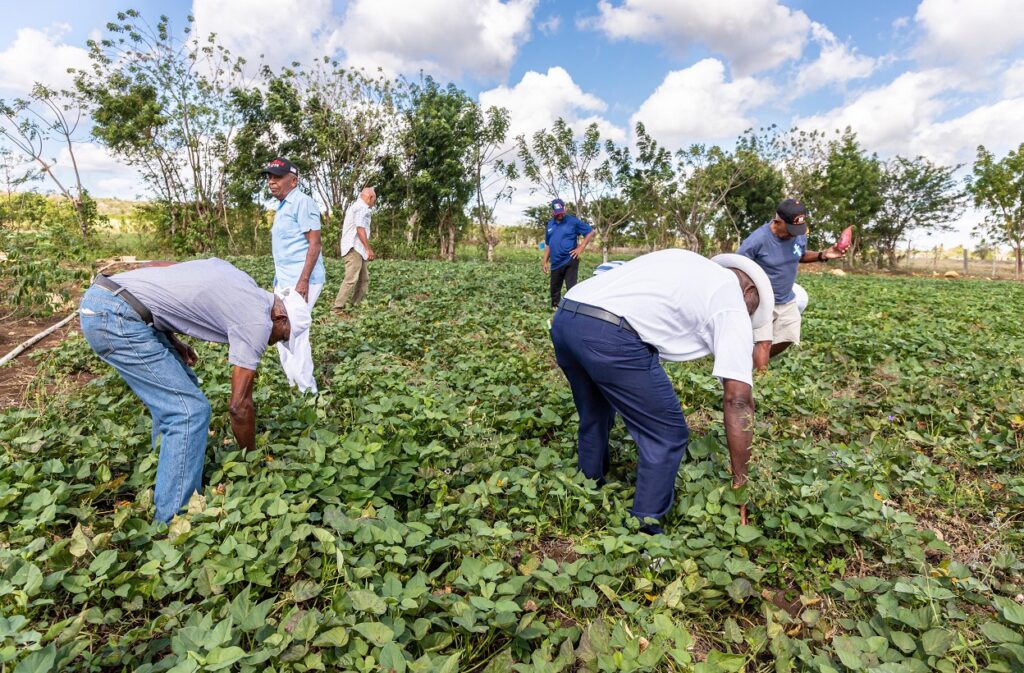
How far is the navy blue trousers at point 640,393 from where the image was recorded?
7.82ft

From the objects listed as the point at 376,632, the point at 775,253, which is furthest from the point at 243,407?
the point at 775,253

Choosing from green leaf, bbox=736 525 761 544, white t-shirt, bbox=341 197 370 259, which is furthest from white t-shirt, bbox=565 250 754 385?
white t-shirt, bbox=341 197 370 259

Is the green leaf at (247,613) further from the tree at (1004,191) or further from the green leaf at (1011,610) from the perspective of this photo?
the tree at (1004,191)

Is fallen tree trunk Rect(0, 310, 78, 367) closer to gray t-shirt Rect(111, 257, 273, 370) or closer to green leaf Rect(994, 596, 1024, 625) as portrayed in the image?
gray t-shirt Rect(111, 257, 273, 370)

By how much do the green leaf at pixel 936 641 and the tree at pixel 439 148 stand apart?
2114 cm

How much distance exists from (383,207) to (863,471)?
22.0m

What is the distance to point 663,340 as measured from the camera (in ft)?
7.89

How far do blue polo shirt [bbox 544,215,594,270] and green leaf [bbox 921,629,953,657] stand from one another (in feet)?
20.8

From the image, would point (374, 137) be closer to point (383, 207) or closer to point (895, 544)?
point (383, 207)

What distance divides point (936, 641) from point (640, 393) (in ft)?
4.02

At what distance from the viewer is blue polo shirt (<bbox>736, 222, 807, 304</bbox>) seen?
4352 mm

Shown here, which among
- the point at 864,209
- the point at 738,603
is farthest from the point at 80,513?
the point at 864,209

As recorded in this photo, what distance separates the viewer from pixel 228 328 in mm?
2574

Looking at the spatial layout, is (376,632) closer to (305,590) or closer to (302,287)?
(305,590)
